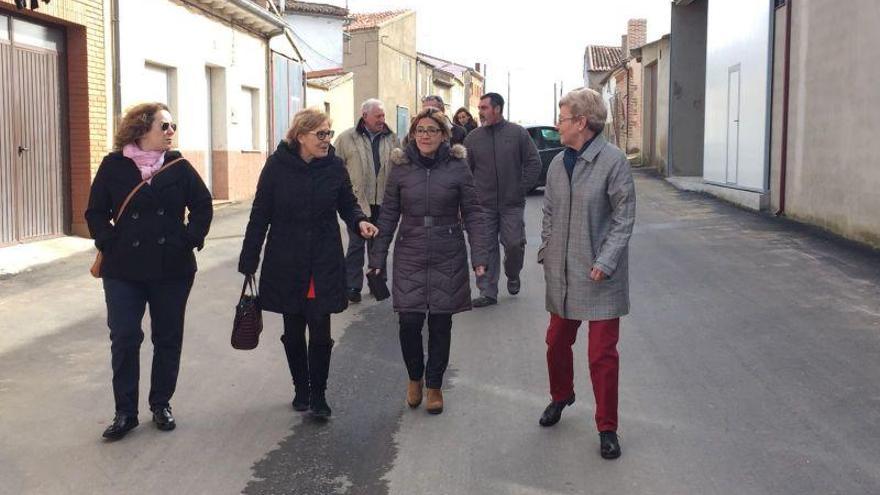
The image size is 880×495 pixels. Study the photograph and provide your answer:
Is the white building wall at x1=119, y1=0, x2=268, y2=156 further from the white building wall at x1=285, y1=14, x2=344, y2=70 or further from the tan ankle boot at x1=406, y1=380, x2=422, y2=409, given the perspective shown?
the white building wall at x1=285, y1=14, x2=344, y2=70

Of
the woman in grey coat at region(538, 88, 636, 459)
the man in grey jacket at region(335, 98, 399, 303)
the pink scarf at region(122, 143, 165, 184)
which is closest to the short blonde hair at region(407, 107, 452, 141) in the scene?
the woman in grey coat at region(538, 88, 636, 459)

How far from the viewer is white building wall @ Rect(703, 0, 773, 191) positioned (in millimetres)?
16656

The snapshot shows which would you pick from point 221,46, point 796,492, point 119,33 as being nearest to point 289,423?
point 796,492

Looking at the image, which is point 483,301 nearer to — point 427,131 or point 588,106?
point 427,131

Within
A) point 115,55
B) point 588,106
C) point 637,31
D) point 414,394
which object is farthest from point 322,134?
point 637,31

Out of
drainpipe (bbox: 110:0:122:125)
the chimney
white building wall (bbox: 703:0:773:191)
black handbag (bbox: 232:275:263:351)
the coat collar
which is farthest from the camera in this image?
the chimney

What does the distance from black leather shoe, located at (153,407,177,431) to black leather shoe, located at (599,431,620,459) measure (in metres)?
2.21

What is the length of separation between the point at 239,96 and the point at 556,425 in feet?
54.6

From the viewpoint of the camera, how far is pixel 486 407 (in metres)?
5.57

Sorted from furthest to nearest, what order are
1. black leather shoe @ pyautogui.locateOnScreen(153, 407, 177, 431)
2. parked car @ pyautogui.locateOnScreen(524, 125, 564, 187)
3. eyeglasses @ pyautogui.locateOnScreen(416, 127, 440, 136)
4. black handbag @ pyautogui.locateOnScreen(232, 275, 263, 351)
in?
1. parked car @ pyautogui.locateOnScreen(524, 125, 564, 187)
2. eyeglasses @ pyautogui.locateOnScreen(416, 127, 440, 136)
3. black handbag @ pyautogui.locateOnScreen(232, 275, 263, 351)
4. black leather shoe @ pyautogui.locateOnScreen(153, 407, 177, 431)

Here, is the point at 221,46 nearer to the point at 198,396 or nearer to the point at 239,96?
the point at 239,96

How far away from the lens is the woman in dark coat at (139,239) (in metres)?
5.03

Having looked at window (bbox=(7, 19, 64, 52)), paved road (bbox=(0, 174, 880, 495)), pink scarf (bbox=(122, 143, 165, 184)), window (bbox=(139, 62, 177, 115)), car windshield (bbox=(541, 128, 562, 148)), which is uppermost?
window (bbox=(7, 19, 64, 52))

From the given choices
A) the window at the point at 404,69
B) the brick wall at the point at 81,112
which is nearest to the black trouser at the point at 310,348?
the brick wall at the point at 81,112
